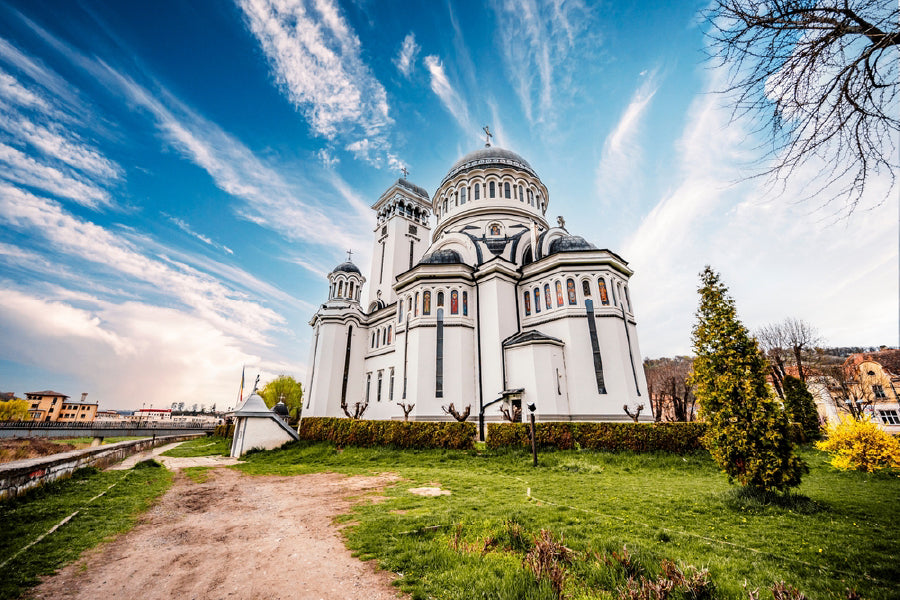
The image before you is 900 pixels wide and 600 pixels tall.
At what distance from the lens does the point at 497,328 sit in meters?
18.3

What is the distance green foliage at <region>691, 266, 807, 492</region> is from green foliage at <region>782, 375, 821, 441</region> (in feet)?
36.6

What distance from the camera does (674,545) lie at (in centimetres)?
416

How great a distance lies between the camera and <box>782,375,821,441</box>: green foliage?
14047mm

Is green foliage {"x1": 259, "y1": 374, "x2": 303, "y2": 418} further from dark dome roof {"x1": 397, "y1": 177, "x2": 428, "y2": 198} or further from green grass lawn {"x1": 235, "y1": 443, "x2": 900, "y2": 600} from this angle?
green grass lawn {"x1": 235, "y1": 443, "x2": 900, "y2": 600}

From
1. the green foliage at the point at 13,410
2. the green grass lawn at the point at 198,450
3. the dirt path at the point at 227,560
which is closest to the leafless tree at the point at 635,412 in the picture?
the dirt path at the point at 227,560

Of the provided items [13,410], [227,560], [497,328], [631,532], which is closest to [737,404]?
[631,532]

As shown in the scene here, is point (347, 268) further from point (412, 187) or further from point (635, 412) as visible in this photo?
point (635, 412)

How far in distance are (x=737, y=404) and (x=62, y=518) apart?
11.1 metres

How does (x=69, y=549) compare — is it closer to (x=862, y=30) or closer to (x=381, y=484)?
(x=381, y=484)

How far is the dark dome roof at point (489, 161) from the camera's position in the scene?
87.7ft

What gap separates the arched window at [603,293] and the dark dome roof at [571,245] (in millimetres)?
1820

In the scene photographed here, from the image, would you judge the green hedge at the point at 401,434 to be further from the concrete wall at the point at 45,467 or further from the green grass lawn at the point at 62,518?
the concrete wall at the point at 45,467

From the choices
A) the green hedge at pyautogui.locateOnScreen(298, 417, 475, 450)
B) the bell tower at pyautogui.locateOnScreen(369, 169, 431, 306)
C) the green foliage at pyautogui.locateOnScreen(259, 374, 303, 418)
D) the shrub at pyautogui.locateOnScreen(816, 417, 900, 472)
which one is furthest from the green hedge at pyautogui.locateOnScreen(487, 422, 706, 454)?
the green foliage at pyautogui.locateOnScreen(259, 374, 303, 418)

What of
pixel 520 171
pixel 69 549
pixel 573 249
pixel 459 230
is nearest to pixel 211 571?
pixel 69 549
